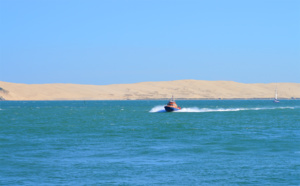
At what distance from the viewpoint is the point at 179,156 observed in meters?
36.5

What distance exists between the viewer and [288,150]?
4009cm

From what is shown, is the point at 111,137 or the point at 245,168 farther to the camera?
the point at 111,137

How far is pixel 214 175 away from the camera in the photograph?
2947 cm

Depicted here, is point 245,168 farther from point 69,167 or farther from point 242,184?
point 69,167

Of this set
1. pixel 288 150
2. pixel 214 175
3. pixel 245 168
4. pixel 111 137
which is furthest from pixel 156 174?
pixel 111 137

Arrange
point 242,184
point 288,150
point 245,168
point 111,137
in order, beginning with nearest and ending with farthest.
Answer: point 242,184 → point 245,168 → point 288,150 → point 111,137

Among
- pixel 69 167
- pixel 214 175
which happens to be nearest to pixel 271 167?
pixel 214 175

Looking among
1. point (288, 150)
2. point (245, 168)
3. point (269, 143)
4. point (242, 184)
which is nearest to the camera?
point (242, 184)

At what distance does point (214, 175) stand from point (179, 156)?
7210mm

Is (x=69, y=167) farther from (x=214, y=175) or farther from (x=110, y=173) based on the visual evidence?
(x=214, y=175)

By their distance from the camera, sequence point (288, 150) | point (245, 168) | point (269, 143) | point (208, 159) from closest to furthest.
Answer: point (245, 168), point (208, 159), point (288, 150), point (269, 143)

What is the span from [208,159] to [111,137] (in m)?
18.6

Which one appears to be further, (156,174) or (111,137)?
(111,137)

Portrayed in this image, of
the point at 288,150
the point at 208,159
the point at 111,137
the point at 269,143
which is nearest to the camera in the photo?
the point at 208,159
